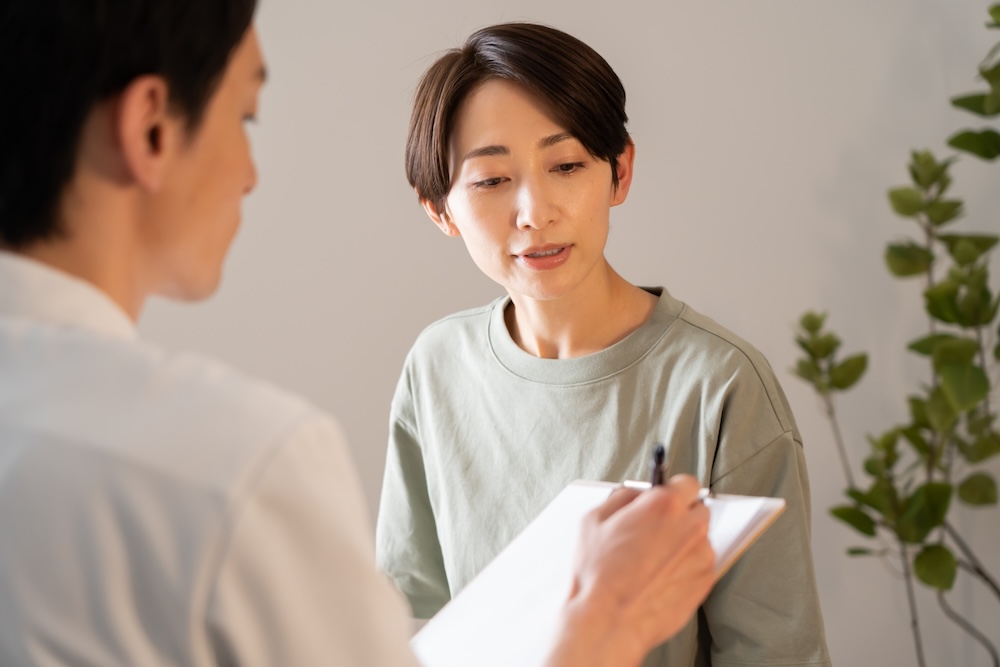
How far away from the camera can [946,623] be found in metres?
2.35

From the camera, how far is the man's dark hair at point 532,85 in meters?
1.31

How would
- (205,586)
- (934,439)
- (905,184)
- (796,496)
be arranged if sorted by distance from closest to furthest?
(205,586) → (796,496) → (934,439) → (905,184)

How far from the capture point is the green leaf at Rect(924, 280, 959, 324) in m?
1.94

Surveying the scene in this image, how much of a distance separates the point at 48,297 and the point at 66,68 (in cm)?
13

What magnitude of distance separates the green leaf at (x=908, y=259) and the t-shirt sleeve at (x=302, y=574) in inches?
67.5

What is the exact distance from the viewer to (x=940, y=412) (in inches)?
75.9

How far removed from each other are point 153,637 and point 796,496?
2.84 ft

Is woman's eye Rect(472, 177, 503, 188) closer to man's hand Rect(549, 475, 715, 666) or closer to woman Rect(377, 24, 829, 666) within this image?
woman Rect(377, 24, 829, 666)

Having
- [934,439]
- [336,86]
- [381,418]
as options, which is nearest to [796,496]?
[934,439]

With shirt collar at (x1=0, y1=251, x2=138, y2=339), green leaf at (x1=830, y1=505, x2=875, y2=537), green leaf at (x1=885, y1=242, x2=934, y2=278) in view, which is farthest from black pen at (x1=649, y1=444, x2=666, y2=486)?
green leaf at (x1=885, y1=242, x2=934, y2=278)

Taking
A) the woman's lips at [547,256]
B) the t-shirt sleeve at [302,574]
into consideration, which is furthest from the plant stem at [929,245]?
the t-shirt sleeve at [302,574]

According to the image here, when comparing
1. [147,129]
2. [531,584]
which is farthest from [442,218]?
[147,129]

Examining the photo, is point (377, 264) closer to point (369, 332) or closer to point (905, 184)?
point (369, 332)

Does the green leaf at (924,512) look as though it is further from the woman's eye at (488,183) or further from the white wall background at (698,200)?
the woman's eye at (488,183)
